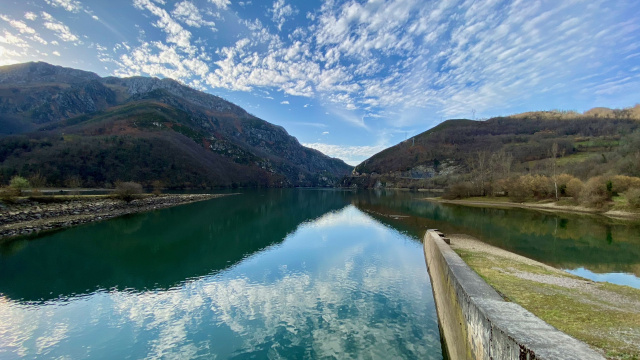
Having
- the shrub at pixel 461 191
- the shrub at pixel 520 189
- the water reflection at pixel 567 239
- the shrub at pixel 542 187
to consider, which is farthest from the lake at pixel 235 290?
the shrub at pixel 461 191

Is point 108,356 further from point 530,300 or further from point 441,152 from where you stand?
point 441,152

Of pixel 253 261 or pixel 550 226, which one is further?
pixel 550 226

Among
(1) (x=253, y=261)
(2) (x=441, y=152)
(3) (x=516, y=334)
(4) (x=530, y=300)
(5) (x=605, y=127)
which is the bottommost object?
(1) (x=253, y=261)

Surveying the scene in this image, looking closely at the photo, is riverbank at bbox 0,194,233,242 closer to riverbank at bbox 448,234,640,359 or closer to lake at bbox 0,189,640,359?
lake at bbox 0,189,640,359

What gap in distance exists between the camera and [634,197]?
39.3 m

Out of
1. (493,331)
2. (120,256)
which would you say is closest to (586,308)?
(493,331)

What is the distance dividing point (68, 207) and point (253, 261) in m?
33.4

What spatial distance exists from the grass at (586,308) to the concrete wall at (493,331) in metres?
1.30

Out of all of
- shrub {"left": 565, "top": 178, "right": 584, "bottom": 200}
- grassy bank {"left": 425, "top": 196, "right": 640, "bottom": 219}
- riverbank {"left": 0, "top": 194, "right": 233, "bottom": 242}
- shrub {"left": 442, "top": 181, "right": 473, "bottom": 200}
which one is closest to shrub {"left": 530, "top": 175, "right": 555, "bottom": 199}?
grassy bank {"left": 425, "top": 196, "right": 640, "bottom": 219}

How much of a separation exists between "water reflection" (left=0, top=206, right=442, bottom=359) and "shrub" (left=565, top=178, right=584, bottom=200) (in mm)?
54331

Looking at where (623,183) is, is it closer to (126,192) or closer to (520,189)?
(520,189)

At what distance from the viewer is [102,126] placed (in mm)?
152750

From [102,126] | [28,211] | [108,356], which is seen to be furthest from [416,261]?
[102,126]

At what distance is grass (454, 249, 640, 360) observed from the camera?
564 centimetres
